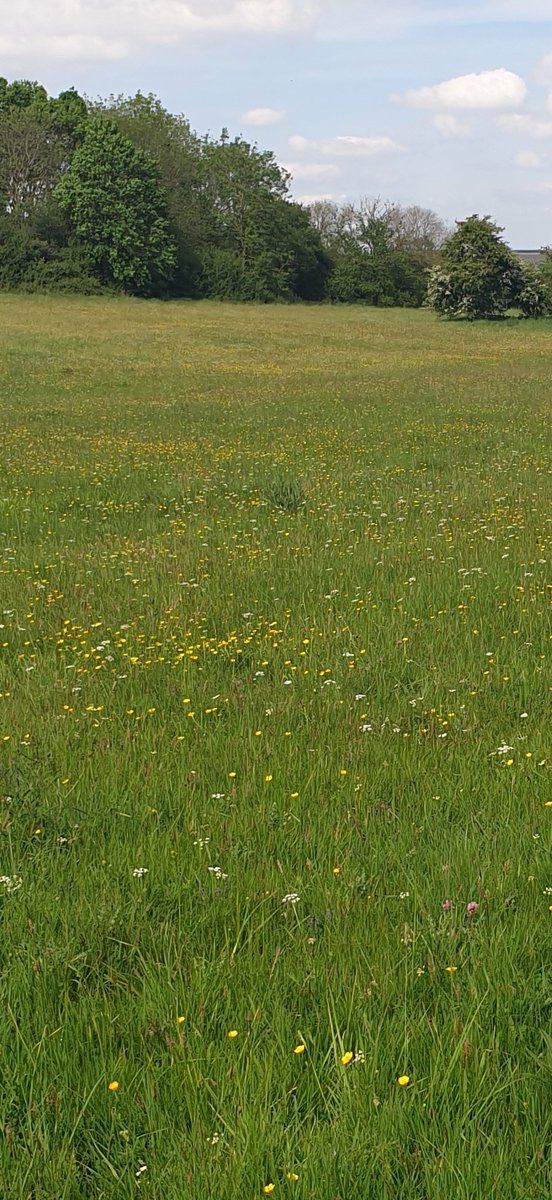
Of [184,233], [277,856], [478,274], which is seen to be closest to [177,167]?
[184,233]

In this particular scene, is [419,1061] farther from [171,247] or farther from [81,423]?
[171,247]

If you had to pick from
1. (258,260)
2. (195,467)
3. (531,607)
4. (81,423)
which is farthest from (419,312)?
(531,607)

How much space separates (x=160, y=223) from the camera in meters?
79.1

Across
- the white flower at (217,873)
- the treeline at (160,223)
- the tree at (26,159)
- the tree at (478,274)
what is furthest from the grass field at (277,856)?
the tree at (26,159)

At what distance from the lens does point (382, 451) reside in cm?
1606

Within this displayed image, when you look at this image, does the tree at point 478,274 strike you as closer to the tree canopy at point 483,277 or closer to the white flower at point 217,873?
the tree canopy at point 483,277

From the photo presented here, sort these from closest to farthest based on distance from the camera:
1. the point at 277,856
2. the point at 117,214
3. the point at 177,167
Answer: the point at 277,856 → the point at 117,214 → the point at 177,167

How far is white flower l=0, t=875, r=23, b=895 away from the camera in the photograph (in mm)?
3586

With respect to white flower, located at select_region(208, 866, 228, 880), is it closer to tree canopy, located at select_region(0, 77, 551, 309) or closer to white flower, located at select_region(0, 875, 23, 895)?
white flower, located at select_region(0, 875, 23, 895)

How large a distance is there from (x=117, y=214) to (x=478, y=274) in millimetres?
30047

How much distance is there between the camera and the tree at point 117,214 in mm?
76375

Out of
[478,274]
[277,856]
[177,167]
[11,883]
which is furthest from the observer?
[177,167]

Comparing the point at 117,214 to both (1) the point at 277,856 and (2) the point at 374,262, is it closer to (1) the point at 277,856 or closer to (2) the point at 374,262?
(2) the point at 374,262

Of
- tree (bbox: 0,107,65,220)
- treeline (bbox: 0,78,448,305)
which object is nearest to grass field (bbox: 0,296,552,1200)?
treeline (bbox: 0,78,448,305)
